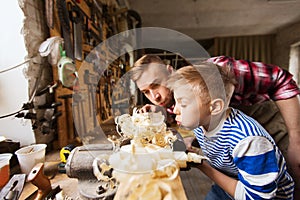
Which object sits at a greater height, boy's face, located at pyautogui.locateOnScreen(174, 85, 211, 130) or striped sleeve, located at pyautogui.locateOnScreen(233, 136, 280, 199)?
boy's face, located at pyautogui.locateOnScreen(174, 85, 211, 130)

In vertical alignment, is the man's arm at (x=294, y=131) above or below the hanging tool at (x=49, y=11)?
below

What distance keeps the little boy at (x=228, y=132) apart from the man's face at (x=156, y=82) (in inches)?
0.8

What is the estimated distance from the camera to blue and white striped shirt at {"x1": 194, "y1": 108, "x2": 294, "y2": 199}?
416mm

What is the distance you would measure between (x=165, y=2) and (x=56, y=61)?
66.2 inches

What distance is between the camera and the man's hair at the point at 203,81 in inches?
17.4

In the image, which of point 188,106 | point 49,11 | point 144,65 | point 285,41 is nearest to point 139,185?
point 188,106

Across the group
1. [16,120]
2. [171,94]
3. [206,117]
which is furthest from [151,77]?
[16,120]

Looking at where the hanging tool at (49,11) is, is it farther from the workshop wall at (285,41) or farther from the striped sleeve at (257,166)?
the workshop wall at (285,41)

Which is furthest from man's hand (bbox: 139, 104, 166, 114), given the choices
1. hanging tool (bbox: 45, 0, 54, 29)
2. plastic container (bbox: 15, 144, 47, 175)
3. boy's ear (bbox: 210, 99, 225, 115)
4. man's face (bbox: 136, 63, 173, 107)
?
hanging tool (bbox: 45, 0, 54, 29)

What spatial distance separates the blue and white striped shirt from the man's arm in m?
0.18

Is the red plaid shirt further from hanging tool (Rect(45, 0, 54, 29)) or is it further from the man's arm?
hanging tool (Rect(45, 0, 54, 29))

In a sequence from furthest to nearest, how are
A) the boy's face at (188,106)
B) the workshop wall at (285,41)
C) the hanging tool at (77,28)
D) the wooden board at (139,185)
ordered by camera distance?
the workshop wall at (285,41) → the hanging tool at (77,28) → the boy's face at (188,106) → the wooden board at (139,185)

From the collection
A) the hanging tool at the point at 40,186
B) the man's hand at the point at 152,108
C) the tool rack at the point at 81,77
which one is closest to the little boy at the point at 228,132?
the man's hand at the point at 152,108

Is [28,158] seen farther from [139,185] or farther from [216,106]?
[216,106]
